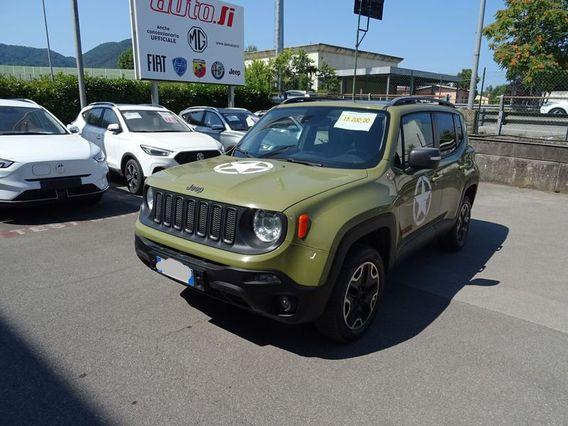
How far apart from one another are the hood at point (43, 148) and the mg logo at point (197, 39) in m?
9.26

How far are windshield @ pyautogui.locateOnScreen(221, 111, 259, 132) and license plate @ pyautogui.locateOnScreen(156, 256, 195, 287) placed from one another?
29.0 ft

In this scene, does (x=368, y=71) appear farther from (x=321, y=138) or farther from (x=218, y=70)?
(x=321, y=138)

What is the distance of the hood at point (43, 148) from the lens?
19.4 ft

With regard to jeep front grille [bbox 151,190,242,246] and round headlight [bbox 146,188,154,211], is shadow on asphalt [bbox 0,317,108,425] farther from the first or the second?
round headlight [bbox 146,188,154,211]

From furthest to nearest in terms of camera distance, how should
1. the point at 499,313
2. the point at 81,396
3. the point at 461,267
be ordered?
1. the point at 461,267
2. the point at 499,313
3. the point at 81,396

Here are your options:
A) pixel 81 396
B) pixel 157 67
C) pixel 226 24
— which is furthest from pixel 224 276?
pixel 226 24

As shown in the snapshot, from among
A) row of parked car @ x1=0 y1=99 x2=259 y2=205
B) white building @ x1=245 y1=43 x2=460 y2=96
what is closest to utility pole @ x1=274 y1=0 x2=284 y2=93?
white building @ x1=245 y1=43 x2=460 y2=96

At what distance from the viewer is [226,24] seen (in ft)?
53.2

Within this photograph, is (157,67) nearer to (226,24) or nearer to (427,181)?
(226,24)

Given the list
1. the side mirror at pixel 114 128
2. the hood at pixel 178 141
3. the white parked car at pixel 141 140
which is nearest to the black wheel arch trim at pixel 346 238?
the white parked car at pixel 141 140

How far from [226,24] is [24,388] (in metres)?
15.7

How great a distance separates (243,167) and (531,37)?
2855 cm

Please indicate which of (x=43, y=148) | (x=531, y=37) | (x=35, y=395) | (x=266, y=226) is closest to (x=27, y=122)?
(x=43, y=148)

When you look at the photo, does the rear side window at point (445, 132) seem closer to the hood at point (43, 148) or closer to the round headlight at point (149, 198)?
the round headlight at point (149, 198)
